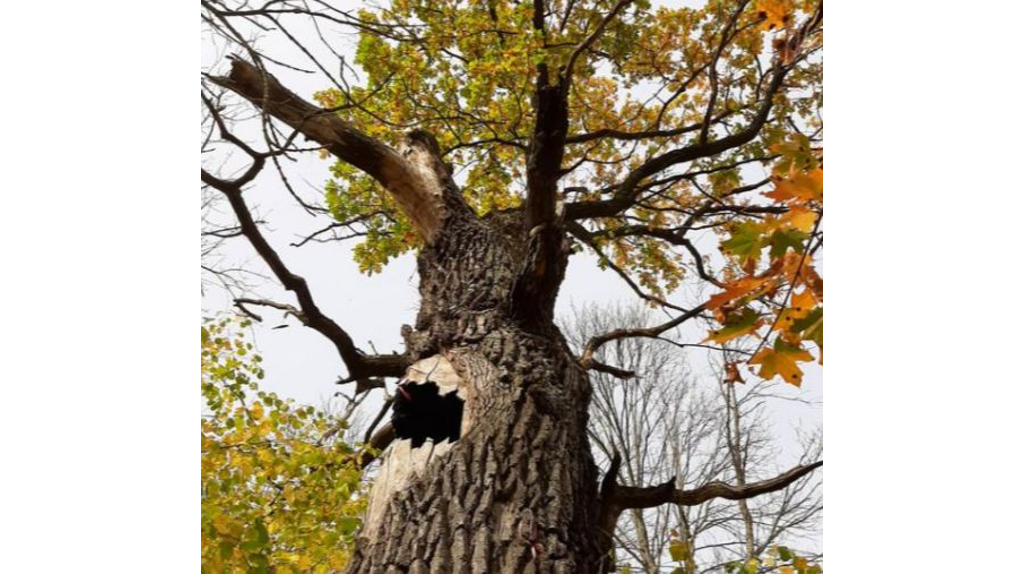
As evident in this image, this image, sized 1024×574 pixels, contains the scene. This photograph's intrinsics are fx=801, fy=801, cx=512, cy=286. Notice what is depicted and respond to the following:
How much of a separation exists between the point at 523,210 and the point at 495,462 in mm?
1606

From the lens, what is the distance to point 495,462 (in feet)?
6.00

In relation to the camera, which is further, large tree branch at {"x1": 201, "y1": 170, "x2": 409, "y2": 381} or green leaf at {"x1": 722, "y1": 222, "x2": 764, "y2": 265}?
large tree branch at {"x1": 201, "y1": 170, "x2": 409, "y2": 381}

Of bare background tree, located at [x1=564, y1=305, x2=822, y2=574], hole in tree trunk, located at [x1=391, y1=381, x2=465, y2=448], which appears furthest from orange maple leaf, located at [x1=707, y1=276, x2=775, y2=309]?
bare background tree, located at [x1=564, y1=305, x2=822, y2=574]

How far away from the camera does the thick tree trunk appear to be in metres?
1.64

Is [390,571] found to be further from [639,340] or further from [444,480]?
[639,340]

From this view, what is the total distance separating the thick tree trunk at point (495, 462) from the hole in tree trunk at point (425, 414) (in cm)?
5

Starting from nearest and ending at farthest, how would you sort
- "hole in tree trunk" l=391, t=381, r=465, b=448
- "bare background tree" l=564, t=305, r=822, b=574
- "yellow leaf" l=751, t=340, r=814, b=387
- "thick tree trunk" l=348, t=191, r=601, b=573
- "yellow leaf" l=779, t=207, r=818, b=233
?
"yellow leaf" l=779, t=207, r=818, b=233
"yellow leaf" l=751, t=340, r=814, b=387
"thick tree trunk" l=348, t=191, r=601, b=573
"hole in tree trunk" l=391, t=381, r=465, b=448
"bare background tree" l=564, t=305, r=822, b=574

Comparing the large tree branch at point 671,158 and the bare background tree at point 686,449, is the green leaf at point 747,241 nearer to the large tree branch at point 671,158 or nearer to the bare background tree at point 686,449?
the large tree branch at point 671,158

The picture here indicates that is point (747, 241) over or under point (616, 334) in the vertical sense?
under

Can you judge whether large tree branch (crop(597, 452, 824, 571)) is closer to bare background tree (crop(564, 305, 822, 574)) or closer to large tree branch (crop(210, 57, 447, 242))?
bare background tree (crop(564, 305, 822, 574))

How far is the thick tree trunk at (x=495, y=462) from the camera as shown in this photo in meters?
1.64

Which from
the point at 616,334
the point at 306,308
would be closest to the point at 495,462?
the point at 306,308

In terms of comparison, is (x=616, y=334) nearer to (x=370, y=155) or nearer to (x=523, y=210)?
(x=523, y=210)
